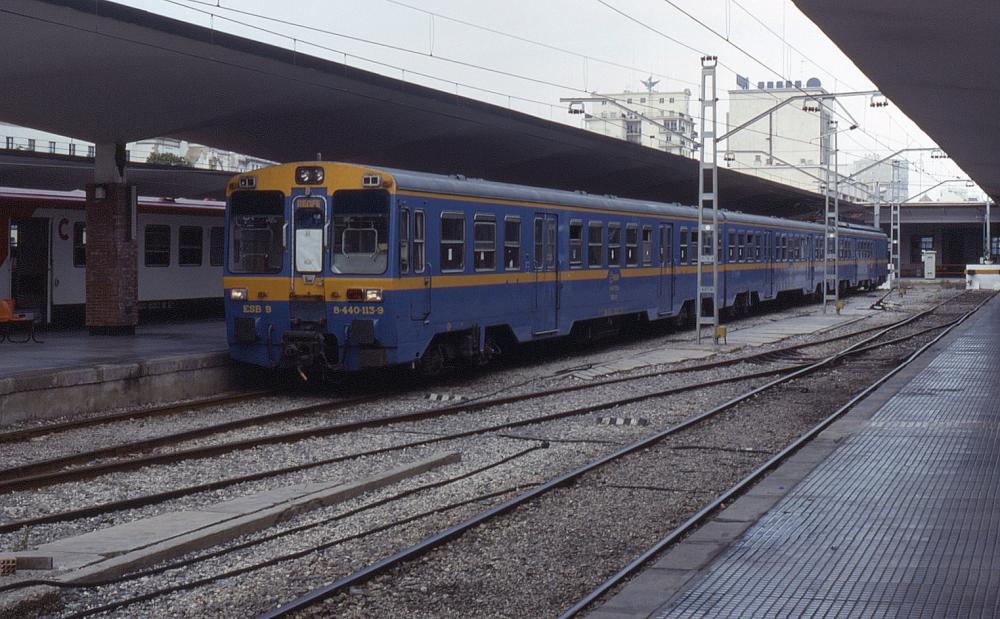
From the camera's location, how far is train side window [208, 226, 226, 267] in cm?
2584

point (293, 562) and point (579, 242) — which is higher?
point (579, 242)

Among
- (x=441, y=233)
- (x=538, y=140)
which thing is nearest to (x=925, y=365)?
(x=441, y=233)

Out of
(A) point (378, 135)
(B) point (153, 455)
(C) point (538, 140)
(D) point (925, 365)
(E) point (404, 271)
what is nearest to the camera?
(B) point (153, 455)

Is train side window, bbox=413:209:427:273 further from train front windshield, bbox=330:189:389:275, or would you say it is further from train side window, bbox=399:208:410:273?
train front windshield, bbox=330:189:389:275

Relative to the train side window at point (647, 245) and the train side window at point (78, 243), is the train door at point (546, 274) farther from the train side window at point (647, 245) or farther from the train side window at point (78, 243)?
the train side window at point (78, 243)

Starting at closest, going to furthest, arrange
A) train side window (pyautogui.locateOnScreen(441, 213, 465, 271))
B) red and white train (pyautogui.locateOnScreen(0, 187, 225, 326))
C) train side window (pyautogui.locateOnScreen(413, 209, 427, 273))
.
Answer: train side window (pyautogui.locateOnScreen(413, 209, 427, 273)) < train side window (pyautogui.locateOnScreen(441, 213, 465, 271)) < red and white train (pyautogui.locateOnScreen(0, 187, 225, 326))

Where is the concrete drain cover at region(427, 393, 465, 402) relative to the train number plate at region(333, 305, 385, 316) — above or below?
below

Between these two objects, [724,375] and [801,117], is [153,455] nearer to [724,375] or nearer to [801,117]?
[724,375]

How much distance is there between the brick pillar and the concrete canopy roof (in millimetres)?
12490

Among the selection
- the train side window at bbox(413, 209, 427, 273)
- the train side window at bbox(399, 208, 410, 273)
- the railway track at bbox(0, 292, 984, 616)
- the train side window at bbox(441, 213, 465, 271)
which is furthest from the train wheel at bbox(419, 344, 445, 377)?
the railway track at bbox(0, 292, 984, 616)

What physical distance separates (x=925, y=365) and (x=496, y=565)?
14.5 metres

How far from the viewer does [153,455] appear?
1092cm

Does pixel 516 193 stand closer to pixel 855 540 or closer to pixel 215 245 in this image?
pixel 215 245

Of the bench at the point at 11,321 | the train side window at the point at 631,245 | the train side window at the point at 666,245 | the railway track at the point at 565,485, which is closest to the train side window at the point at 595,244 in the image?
the train side window at the point at 631,245
